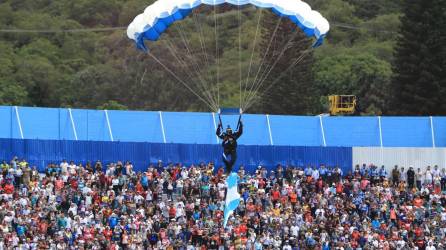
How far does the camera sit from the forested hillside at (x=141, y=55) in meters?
73.4

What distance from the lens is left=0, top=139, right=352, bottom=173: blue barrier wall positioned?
41750 millimetres

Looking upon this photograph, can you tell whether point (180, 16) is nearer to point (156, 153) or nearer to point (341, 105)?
point (156, 153)

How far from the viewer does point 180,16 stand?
101ft

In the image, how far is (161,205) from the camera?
1476 inches

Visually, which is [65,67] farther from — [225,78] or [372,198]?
[372,198]

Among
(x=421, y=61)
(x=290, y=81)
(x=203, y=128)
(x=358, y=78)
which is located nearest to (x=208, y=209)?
(x=203, y=128)

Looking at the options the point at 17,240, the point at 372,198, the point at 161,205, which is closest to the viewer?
the point at 17,240

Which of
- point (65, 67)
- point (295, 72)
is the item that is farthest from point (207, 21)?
point (295, 72)

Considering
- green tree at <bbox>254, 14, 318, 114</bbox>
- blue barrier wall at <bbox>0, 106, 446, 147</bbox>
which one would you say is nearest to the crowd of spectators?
blue barrier wall at <bbox>0, 106, 446, 147</bbox>

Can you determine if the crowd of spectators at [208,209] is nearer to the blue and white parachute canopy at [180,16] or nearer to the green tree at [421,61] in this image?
the blue and white parachute canopy at [180,16]

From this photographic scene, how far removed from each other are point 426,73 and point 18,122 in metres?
23.8

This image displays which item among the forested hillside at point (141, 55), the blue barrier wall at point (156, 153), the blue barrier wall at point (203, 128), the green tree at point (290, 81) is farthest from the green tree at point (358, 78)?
the blue barrier wall at point (156, 153)

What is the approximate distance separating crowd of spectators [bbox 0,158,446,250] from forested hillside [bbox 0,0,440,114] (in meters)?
26.3

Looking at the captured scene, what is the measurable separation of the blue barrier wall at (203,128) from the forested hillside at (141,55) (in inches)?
824
